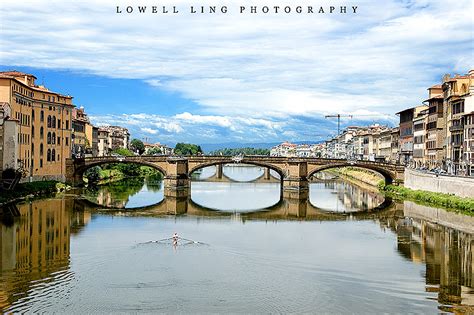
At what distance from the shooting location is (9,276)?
84.3 ft

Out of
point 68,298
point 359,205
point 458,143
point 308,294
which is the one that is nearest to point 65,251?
point 68,298

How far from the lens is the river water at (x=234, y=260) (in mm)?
22422

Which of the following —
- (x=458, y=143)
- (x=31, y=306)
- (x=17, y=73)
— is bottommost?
(x=31, y=306)

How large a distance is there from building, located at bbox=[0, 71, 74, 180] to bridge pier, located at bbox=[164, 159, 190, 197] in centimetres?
1150

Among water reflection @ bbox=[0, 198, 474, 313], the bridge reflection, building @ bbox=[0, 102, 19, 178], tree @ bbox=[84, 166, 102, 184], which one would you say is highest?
building @ bbox=[0, 102, 19, 178]

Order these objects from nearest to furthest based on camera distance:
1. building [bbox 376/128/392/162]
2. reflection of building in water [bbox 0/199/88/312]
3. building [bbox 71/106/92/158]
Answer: reflection of building in water [bbox 0/199/88/312] < building [bbox 71/106/92/158] < building [bbox 376/128/392/162]

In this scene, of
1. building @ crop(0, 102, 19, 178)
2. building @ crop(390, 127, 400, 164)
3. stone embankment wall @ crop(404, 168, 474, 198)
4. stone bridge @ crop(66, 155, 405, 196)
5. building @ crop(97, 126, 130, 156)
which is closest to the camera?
stone embankment wall @ crop(404, 168, 474, 198)

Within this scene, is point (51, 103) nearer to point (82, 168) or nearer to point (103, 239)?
point (82, 168)

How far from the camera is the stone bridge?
72062 millimetres

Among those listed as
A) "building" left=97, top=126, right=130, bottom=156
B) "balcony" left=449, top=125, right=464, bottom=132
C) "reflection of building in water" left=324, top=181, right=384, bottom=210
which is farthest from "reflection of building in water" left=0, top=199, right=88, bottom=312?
"building" left=97, top=126, right=130, bottom=156

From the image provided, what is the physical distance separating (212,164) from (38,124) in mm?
20277

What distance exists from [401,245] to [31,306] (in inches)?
817

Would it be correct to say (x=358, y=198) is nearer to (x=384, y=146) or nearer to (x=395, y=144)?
(x=395, y=144)

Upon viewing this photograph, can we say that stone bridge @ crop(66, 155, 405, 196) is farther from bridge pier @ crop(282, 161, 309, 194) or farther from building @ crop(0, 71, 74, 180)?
building @ crop(0, 71, 74, 180)
